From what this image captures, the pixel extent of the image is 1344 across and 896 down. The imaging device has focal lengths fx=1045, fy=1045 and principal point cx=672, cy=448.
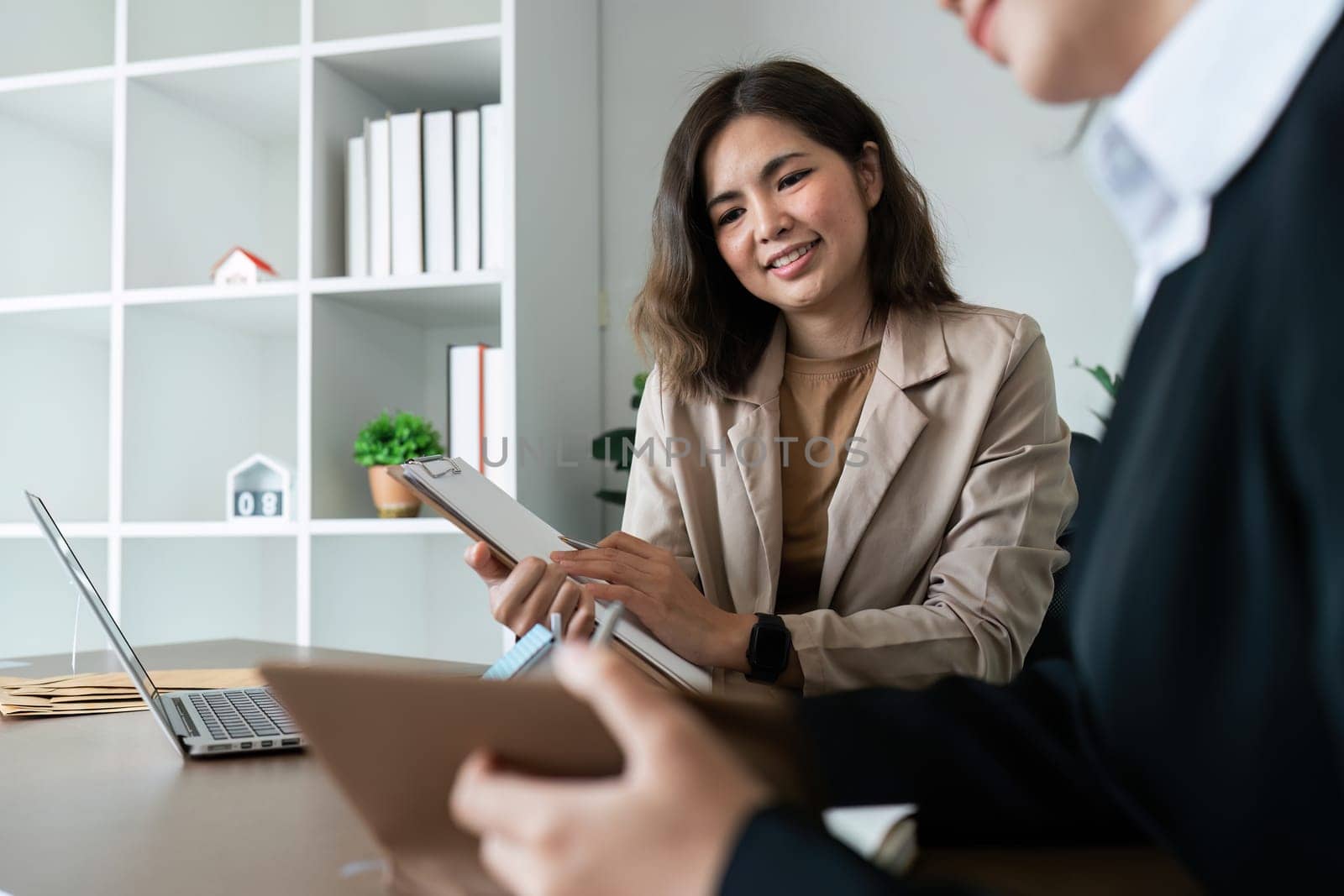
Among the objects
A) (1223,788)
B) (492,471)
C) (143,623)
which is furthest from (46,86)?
(1223,788)

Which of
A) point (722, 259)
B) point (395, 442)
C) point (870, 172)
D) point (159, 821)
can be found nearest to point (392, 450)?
point (395, 442)

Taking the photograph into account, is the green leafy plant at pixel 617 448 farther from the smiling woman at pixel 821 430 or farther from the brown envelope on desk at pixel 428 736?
the brown envelope on desk at pixel 428 736

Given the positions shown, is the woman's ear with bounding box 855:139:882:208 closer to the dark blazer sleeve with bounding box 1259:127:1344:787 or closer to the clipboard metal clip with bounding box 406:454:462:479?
the clipboard metal clip with bounding box 406:454:462:479

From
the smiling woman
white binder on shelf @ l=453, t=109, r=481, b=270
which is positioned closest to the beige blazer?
the smiling woman

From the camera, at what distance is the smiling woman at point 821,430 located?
1206 mm

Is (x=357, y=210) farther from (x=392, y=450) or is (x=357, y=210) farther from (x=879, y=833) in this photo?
(x=879, y=833)

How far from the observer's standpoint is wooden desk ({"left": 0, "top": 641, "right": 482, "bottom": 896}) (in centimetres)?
54

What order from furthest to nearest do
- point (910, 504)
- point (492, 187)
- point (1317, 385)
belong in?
1. point (492, 187)
2. point (910, 504)
3. point (1317, 385)

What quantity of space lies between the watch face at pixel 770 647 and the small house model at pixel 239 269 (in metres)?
1.69

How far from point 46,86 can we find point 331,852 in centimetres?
248

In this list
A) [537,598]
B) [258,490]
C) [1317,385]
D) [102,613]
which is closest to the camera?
[1317,385]

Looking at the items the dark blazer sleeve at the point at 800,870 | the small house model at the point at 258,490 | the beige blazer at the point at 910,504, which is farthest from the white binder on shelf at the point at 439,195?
the dark blazer sleeve at the point at 800,870

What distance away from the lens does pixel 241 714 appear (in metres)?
1.00

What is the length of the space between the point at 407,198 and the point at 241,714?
4.96 feet
